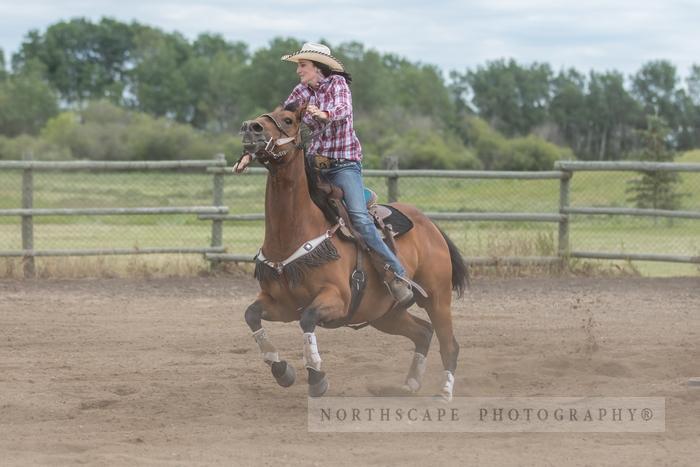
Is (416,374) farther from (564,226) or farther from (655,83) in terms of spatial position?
(655,83)

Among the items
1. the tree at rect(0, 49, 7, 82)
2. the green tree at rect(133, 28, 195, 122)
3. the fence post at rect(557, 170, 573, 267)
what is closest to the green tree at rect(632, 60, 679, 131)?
the green tree at rect(133, 28, 195, 122)

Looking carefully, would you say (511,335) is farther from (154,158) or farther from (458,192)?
(154,158)

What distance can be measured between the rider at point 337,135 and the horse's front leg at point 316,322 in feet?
2.18

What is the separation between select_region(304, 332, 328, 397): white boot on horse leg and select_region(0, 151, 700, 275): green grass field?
27.7 ft


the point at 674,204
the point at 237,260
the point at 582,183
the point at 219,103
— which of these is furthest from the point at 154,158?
the point at 237,260

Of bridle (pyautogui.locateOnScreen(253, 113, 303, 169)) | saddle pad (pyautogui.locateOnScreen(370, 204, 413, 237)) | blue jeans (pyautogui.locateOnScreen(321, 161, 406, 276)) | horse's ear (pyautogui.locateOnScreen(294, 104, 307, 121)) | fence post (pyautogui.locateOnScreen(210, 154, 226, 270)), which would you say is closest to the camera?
bridle (pyautogui.locateOnScreen(253, 113, 303, 169))

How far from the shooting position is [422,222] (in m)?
8.99

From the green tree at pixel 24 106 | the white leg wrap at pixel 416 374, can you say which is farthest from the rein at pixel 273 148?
the green tree at pixel 24 106

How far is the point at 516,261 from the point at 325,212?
8160 millimetres

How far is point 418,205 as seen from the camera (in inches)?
1167

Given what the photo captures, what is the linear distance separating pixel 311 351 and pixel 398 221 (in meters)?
1.66

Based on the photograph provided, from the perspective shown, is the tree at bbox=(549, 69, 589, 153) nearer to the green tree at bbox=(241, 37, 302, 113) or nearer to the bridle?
the green tree at bbox=(241, 37, 302, 113)

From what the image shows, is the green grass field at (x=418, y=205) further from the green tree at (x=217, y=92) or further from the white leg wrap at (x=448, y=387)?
the green tree at (x=217, y=92)

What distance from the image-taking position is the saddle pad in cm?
856
